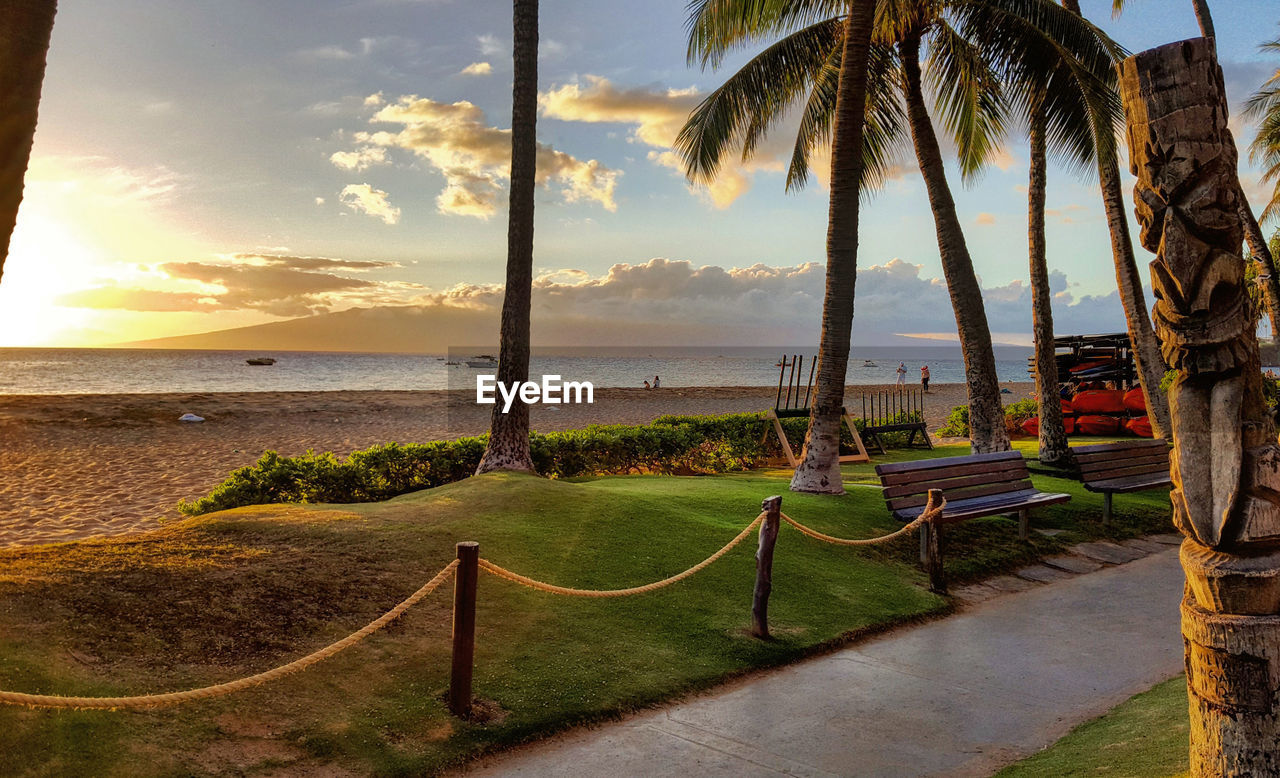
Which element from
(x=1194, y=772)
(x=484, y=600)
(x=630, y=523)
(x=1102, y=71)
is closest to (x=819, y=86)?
(x=1102, y=71)

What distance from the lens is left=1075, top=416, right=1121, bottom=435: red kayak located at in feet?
64.4

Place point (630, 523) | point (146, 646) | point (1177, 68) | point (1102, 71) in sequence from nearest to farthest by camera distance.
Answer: point (1177, 68)
point (146, 646)
point (630, 523)
point (1102, 71)

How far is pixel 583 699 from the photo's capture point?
5.08 meters

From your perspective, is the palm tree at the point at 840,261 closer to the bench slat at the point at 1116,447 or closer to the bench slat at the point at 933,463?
the bench slat at the point at 933,463

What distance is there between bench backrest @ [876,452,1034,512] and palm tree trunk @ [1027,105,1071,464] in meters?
3.71

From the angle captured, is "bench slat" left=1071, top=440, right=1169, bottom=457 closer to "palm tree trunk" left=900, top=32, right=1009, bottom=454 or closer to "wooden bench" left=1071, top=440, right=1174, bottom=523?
"wooden bench" left=1071, top=440, right=1174, bottom=523

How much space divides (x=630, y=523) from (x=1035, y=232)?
32.9 ft

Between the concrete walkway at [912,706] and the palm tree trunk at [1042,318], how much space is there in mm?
6559

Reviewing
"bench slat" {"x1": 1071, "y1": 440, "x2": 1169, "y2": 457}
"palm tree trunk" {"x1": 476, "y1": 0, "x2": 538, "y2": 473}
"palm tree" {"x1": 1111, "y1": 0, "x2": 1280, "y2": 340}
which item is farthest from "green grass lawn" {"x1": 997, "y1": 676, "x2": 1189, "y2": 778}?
"palm tree" {"x1": 1111, "y1": 0, "x2": 1280, "y2": 340}

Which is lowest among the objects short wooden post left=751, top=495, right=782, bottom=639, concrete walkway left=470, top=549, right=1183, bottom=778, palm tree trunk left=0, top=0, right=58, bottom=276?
concrete walkway left=470, top=549, right=1183, bottom=778

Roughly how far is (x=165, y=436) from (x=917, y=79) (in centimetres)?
2122

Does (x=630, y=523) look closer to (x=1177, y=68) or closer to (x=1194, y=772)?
(x=1194, y=772)

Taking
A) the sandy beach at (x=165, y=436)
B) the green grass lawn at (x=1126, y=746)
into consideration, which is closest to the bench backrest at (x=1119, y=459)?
the green grass lawn at (x=1126, y=746)

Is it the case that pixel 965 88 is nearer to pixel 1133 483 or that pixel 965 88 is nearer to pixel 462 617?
pixel 1133 483
